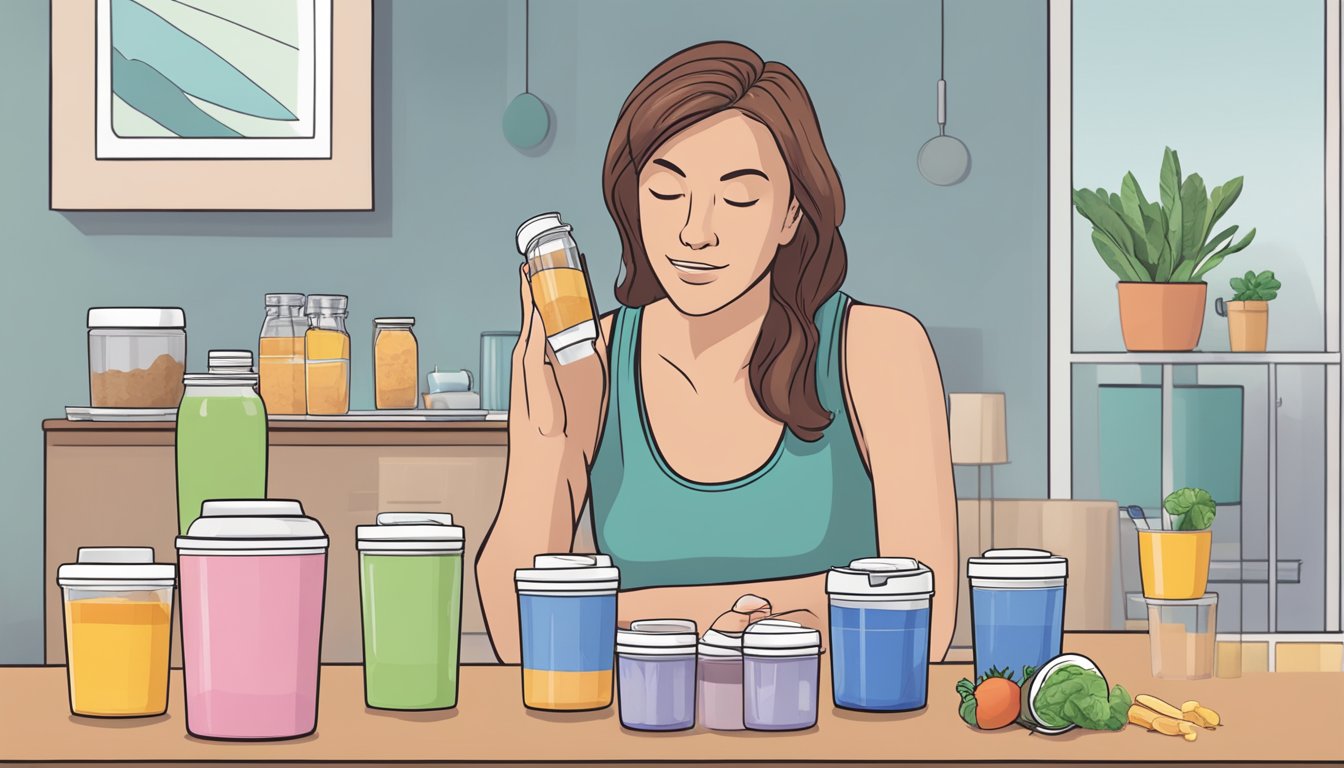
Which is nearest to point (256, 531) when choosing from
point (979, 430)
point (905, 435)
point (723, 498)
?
point (723, 498)

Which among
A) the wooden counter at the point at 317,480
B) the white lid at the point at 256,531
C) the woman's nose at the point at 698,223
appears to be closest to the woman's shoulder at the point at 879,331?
the woman's nose at the point at 698,223

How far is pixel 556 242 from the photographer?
58.2 inches

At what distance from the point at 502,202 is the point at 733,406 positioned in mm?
1945

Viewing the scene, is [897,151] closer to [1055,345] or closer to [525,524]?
[1055,345]

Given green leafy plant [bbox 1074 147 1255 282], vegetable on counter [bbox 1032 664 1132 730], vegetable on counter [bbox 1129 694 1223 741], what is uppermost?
green leafy plant [bbox 1074 147 1255 282]

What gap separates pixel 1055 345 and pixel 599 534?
214 centimetres

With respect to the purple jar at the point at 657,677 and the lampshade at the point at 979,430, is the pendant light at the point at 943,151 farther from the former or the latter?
the purple jar at the point at 657,677

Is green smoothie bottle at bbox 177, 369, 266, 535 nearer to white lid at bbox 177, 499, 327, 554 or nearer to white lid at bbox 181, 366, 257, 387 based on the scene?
white lid at bbox 181, 366, 257, 387

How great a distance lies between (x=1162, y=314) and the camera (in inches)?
142

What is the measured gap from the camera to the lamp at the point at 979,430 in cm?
349

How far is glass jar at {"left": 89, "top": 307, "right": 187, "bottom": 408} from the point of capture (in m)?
3.17

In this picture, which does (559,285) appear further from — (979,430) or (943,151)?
(943,151)

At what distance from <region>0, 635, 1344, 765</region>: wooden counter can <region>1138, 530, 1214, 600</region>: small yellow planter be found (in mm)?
143

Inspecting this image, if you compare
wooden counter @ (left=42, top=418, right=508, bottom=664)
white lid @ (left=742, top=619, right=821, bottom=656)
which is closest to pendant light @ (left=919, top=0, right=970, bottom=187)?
wooden counter @ (left=42, top=418, right=508, bottom=664)
